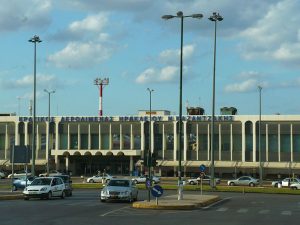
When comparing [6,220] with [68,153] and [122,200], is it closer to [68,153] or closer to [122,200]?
[122,200]

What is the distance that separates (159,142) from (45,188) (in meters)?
59.9

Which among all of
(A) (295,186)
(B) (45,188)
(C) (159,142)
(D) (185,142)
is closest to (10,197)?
(B) (45,188)

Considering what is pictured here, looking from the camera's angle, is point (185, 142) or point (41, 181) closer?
point (41, 181)

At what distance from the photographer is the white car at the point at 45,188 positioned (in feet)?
125

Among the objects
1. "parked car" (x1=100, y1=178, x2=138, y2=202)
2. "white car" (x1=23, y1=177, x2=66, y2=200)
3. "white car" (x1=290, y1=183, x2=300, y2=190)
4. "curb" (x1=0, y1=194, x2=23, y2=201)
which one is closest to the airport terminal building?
"white car" (x1=290, y1=183, x2=300, y2=190)

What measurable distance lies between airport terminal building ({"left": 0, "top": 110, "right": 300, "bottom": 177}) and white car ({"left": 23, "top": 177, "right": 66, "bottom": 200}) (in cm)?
5123

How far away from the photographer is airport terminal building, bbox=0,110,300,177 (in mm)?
91812

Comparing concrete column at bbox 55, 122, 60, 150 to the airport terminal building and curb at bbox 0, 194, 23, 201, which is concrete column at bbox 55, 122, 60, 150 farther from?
curb at bbox 0, 194, 23, 201

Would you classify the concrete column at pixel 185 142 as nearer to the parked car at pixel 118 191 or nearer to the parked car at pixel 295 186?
the parked car at pixel 295 186

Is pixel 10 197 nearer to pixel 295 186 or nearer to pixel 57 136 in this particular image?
pixel 295 186

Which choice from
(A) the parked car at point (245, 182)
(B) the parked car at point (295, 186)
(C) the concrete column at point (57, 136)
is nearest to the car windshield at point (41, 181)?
(B) the parked car at point (295, 186)

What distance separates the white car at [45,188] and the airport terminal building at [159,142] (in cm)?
5123

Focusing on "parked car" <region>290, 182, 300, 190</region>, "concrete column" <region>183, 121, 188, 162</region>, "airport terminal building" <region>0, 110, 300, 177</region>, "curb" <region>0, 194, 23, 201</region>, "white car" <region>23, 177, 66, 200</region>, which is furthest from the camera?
"concrete column" <region>183, 121, 188, 162</region>

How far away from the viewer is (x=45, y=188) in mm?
38625
